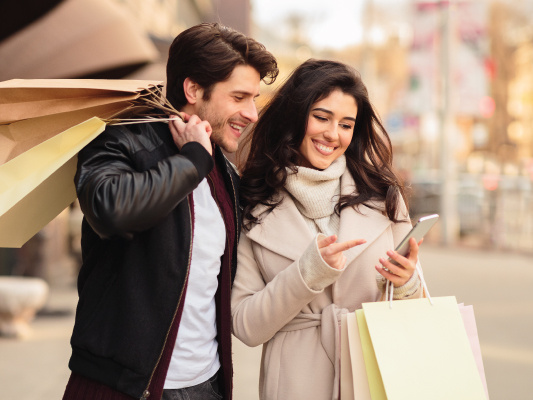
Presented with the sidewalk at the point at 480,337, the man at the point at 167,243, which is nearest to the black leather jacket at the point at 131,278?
the man at the point at 167,243

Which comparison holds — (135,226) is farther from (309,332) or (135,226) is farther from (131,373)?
(309,332)

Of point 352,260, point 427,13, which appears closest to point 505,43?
point 427,13

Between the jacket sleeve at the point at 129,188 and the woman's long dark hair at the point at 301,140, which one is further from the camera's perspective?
the woman's long dark hair at the point at 301,140

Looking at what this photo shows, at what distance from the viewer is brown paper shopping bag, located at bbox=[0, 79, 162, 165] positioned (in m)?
2.06

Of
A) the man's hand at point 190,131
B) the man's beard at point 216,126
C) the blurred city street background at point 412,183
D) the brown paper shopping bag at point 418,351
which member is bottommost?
the brown paper shopping bag at point 418,351

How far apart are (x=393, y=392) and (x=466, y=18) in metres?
13.6

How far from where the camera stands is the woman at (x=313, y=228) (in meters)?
2.36

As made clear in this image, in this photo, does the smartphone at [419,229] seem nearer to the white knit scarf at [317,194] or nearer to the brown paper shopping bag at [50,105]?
the white knit scarf at [317,194]

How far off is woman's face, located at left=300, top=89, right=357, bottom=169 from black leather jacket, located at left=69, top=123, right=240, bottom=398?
69cm

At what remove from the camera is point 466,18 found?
1434 centimetres

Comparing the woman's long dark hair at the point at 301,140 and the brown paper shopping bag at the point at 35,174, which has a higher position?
the woman's long dark hair at the point at 301,140

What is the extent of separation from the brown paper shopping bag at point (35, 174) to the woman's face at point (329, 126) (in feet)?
3.04

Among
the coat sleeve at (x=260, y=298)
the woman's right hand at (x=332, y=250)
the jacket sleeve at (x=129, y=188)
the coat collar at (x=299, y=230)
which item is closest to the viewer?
the jacket sleeve at (x=129, y=188)

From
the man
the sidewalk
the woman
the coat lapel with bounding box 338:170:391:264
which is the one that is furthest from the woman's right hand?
the sidewalk
